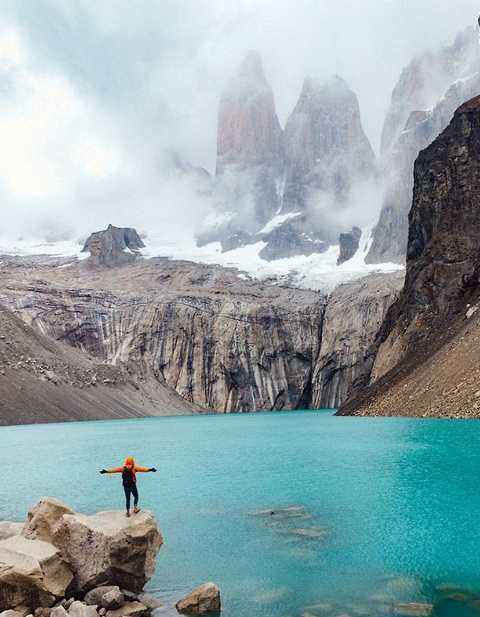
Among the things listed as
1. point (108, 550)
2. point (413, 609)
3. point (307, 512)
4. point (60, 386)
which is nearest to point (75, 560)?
point (108, 550)

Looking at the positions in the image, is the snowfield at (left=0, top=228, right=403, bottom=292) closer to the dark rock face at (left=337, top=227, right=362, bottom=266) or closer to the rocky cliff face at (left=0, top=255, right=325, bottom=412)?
the dark rock face at (left=337, top=227, right=362, bottom=266)

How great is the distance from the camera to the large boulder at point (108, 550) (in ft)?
36.7

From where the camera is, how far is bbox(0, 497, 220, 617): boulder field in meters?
10.0

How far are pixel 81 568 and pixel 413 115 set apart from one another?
15356 centimetres

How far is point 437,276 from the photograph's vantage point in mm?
59719

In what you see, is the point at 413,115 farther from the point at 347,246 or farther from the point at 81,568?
the point at 81,568

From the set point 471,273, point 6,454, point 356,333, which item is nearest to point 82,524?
point 6,454

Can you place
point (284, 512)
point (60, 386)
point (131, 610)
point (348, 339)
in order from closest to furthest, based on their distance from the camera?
point (131, 610) → point (284, 512) → point (60, 386) → point (348, 339)

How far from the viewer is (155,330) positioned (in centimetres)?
11000

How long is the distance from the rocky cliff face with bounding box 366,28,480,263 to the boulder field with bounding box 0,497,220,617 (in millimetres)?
122159

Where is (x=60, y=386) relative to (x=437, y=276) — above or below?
below

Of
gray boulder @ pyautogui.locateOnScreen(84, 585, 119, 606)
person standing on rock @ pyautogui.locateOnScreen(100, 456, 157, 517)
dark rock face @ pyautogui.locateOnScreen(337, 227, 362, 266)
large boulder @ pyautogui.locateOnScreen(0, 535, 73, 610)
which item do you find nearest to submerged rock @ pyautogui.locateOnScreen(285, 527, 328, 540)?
person standing on rock @ pyautogui.locateOnScreen(100, 456, 157, 517)

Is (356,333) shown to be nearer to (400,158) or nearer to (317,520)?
(400,158)

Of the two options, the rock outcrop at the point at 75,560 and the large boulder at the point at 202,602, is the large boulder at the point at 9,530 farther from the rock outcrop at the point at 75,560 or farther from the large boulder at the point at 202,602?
the large boulder at the point at 202,602
